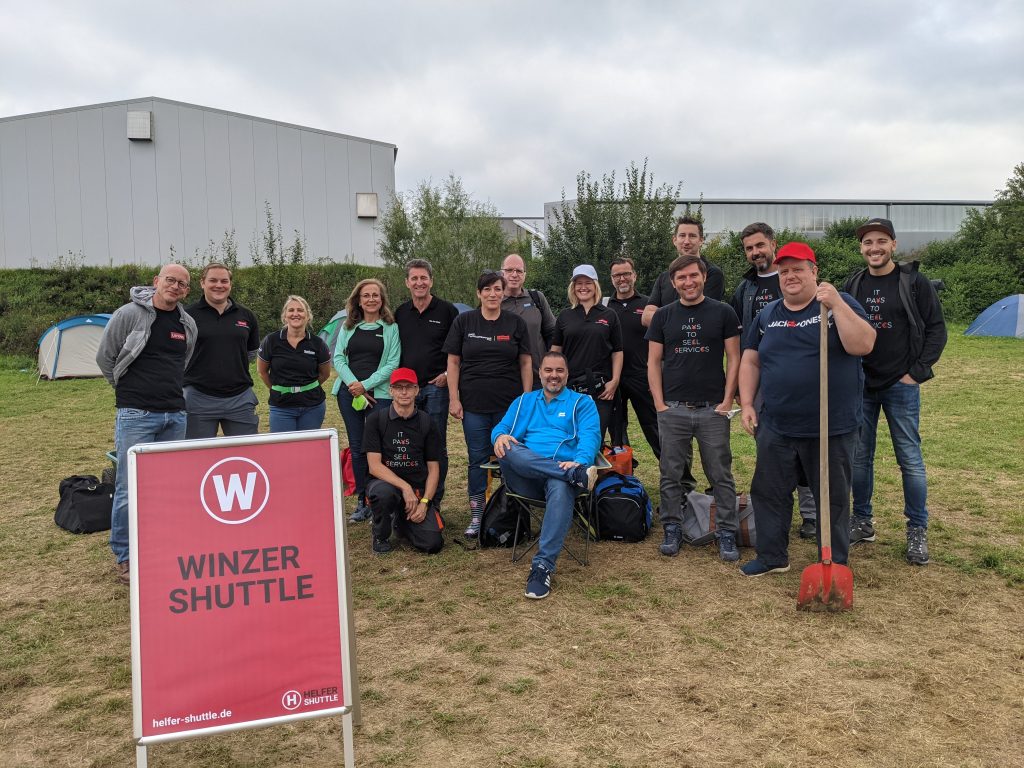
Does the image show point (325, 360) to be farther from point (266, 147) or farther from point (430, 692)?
point (266, 147)

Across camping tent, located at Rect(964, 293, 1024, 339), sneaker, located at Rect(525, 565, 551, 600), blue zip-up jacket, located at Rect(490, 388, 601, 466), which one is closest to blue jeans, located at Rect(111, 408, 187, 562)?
blue zip-up jacket, located at Rect(490, 388, 601, 466)

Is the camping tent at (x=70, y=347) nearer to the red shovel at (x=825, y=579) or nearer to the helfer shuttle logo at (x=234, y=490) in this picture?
the helfer shuttle logo at (x=234, y=490)

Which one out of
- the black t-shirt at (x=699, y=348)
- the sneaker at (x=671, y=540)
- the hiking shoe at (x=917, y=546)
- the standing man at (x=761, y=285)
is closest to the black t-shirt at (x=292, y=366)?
the black t-shirt at (x=699, y=348)

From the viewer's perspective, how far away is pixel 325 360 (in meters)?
5.63

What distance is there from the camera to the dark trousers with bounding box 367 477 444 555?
16.2 ft

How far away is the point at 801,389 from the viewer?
4.00m

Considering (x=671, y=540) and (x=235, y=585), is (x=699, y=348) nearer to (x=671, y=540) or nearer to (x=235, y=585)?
(x=671, y=540)

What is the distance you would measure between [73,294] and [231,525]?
20000mm

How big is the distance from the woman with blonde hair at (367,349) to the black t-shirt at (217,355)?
2.38 feet

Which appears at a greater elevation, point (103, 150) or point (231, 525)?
point (103, 150)

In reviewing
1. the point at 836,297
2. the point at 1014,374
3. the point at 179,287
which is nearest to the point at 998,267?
the point at 1014,374

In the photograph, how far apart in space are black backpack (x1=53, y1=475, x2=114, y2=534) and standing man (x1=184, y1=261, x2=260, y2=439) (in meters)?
1.26

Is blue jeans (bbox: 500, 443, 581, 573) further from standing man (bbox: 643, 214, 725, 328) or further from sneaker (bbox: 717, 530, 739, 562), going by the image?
standing man (bbox: 643, 214, 725, 328)

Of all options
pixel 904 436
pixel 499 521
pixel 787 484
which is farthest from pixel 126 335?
pixel 904 436
